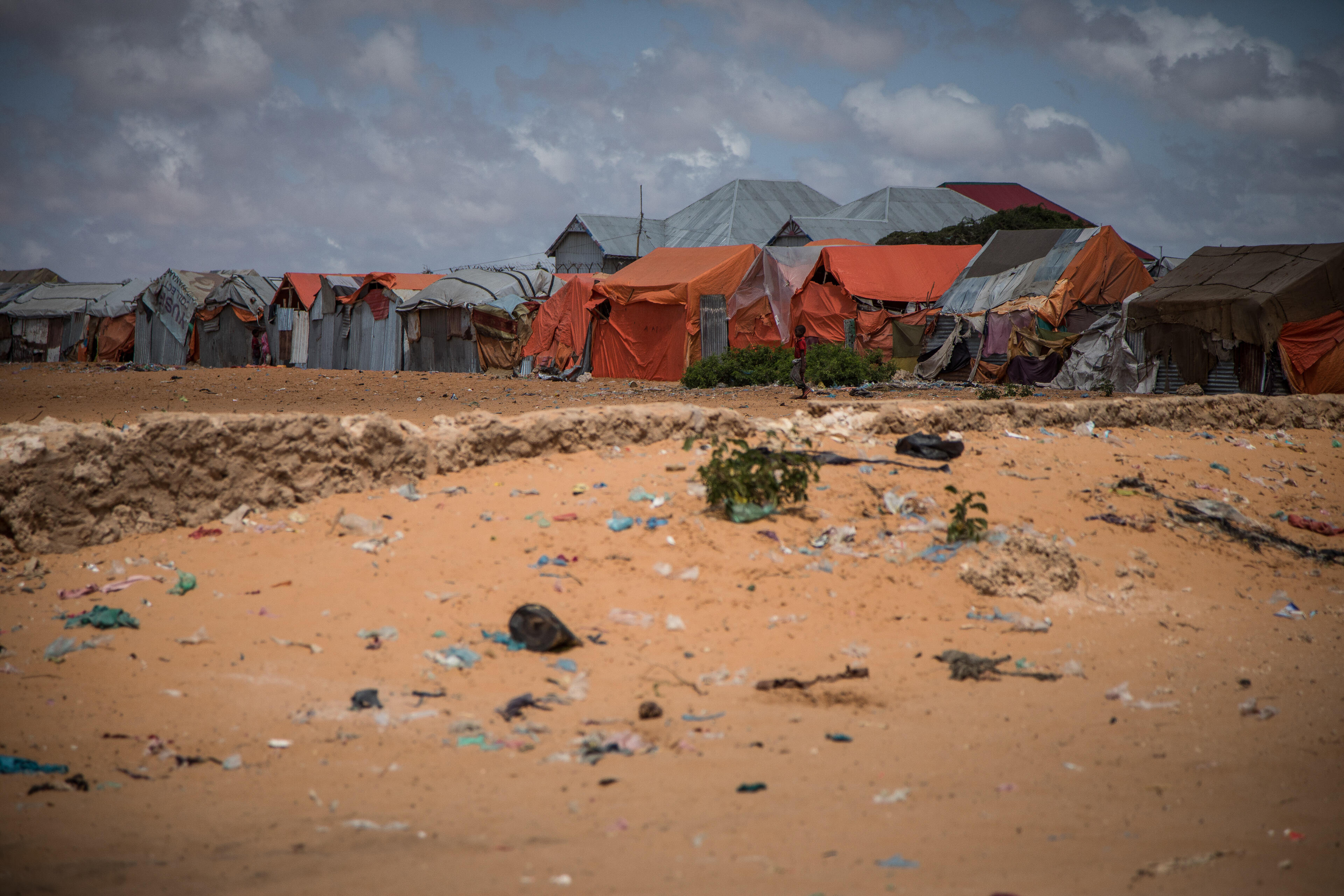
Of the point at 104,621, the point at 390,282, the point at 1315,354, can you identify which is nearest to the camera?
the point at 104,621

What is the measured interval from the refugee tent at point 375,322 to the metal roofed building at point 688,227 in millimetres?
14132

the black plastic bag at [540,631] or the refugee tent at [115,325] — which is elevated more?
the refugee tent at [115,325]

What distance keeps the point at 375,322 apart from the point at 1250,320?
18955mm

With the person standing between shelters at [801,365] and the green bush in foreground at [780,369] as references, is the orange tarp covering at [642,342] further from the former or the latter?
the person standing between shelters at [801,365]

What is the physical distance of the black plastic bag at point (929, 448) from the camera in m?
6.13

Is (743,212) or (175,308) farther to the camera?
(743,212)

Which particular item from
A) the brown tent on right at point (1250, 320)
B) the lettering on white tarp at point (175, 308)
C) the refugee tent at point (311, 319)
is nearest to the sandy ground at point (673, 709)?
the brown tent on right at point (1250, 320)

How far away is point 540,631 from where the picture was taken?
387cm

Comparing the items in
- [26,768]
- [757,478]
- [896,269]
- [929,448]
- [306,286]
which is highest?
[896,269]

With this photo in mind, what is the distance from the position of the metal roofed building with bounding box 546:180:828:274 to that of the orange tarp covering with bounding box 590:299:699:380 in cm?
1787

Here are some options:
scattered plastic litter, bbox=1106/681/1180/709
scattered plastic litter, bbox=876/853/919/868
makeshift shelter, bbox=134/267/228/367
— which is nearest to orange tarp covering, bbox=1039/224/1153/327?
scattered plastic litter, bbox=1106/681/1180/709

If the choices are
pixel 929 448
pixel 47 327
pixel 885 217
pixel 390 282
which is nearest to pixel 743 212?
pixel 885 217

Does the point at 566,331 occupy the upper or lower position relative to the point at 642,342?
upper

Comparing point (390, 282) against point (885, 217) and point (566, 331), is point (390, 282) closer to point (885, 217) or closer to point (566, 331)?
point (566, 331)
